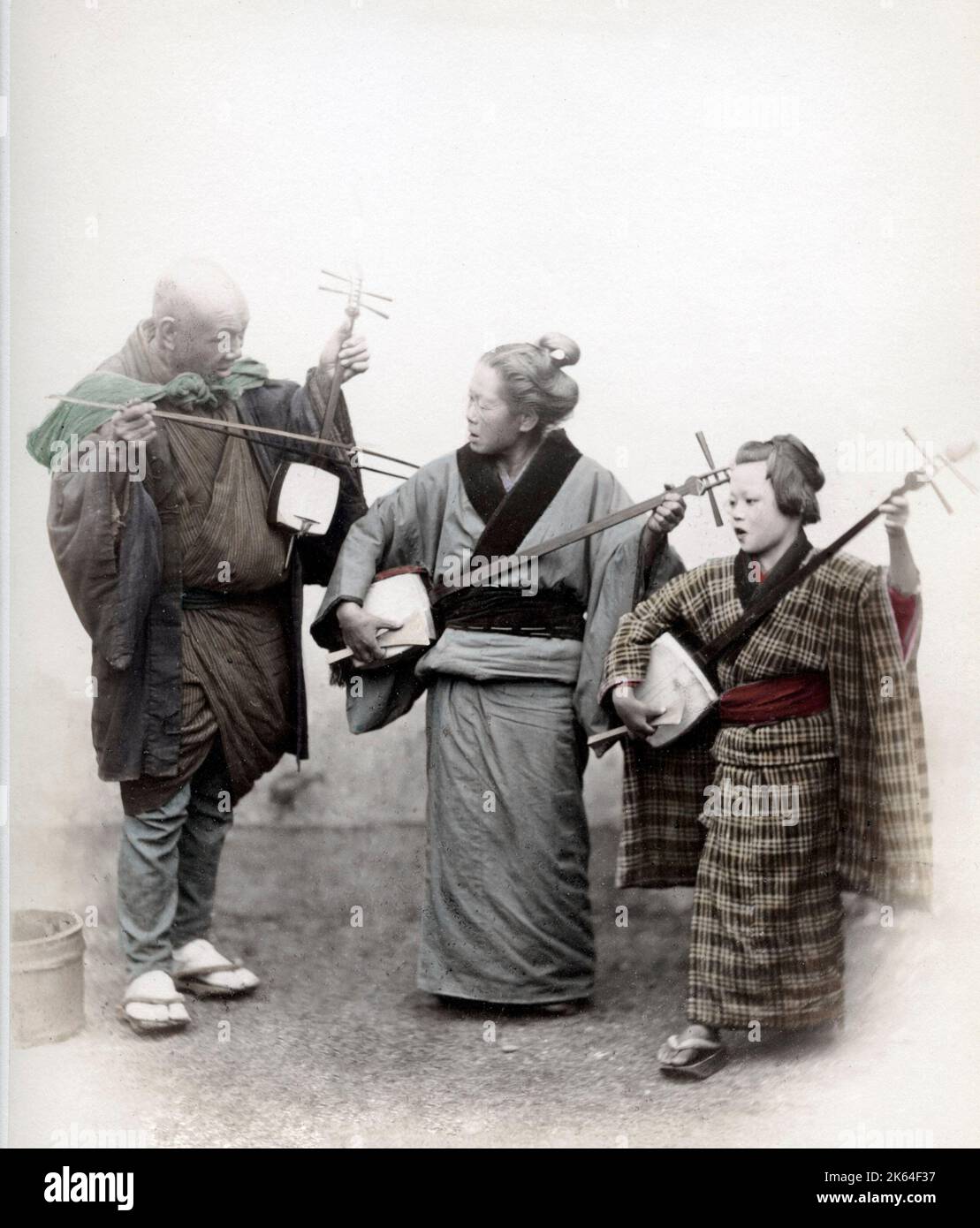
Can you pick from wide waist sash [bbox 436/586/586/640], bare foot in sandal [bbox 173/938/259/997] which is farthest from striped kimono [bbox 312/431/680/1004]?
bare foot in sandal [bbox 173/938/259/997]

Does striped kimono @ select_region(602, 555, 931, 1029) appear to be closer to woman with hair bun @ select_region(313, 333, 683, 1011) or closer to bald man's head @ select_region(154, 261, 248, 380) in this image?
woman with hair bun @ select_region(313, 333, 683, 1011)

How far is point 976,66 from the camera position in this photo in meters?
5.56

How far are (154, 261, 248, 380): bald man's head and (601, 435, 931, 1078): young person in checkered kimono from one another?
1644 mm

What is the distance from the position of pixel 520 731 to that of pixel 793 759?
2.87ft

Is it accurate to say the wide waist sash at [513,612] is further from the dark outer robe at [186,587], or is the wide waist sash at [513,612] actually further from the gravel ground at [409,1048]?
Answer: the gravel ground at [409,1048]

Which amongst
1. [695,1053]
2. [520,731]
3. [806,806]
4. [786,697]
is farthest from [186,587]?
[695,1053]

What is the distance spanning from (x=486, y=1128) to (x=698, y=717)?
1491mm

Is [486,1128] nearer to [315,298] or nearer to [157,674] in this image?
[157,674]

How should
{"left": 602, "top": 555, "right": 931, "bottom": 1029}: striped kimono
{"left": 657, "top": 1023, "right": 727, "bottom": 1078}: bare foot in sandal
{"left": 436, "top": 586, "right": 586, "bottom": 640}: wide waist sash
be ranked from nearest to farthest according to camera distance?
{"left": 602, "top": 555, "right": 931, "bottom": 1029}: striped kimono, {"left": 657, "top": 1023, "right": 727, "bottom": 1078}: bare foot in sandal, {"left": 436, "top": 586, "right": 586, "bottom": 640}: wide waist sash

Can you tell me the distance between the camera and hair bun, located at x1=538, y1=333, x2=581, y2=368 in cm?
540

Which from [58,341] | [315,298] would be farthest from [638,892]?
[58,341]

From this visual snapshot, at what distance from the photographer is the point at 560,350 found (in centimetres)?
540

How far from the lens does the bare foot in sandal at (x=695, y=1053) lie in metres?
5.26

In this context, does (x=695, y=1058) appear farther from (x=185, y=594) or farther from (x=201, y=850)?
(x=185, y=594)
